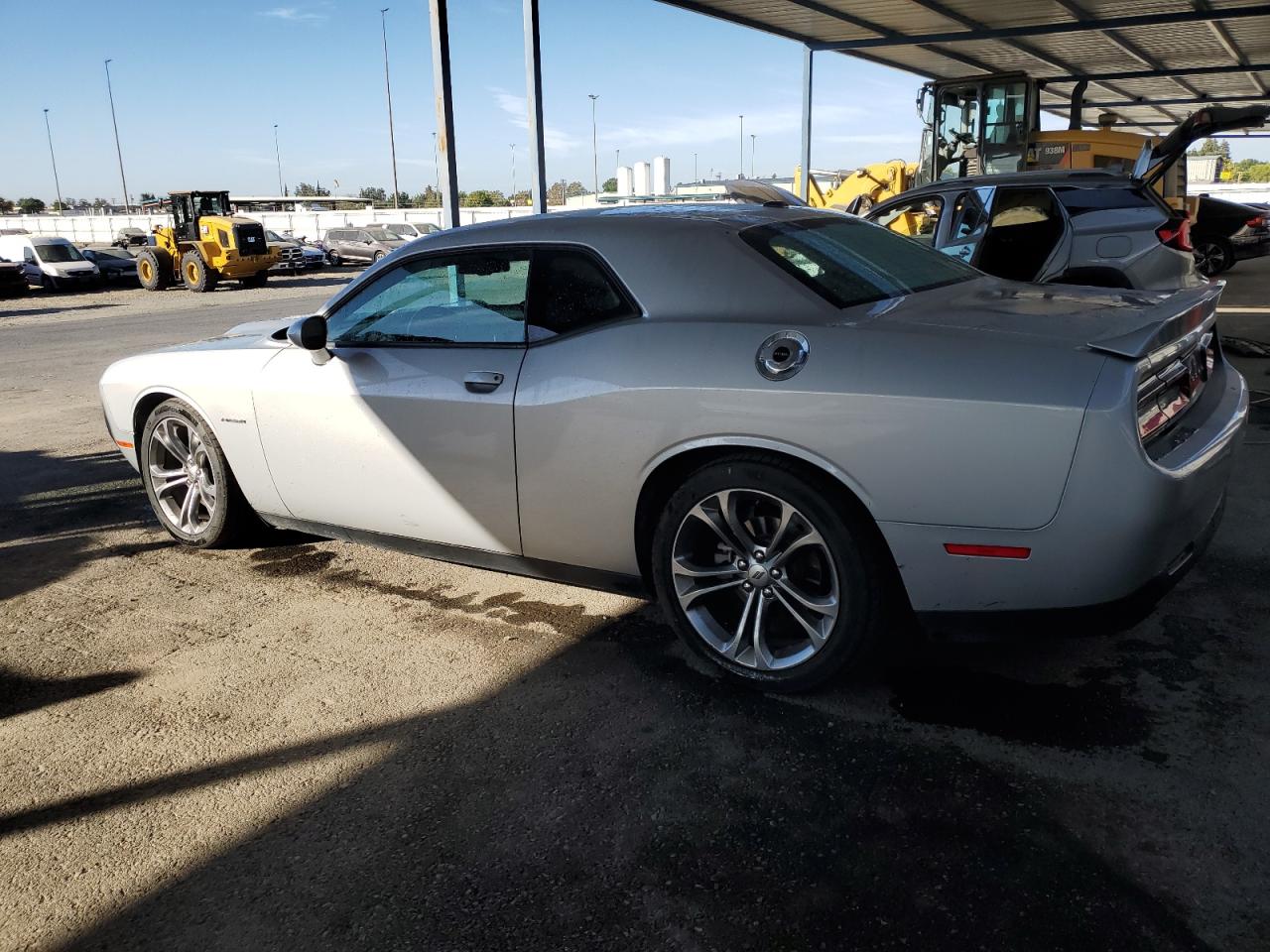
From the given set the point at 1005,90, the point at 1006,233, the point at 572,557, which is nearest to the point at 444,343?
the point at 572,557

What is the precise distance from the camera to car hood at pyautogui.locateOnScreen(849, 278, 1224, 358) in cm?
278

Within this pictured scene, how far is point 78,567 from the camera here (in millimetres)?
4668

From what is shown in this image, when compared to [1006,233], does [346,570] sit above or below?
below

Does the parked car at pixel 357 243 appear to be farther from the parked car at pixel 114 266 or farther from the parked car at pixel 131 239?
the parked car at pixel 131 239

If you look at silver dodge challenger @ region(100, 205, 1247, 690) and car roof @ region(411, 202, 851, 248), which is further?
car roof @ region(411, 202, 851, 248)

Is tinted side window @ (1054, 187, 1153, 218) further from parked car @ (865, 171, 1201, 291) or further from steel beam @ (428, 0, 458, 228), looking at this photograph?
steel beam @ (428, 0, 458, 228)

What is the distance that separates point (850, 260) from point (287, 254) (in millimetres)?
31840

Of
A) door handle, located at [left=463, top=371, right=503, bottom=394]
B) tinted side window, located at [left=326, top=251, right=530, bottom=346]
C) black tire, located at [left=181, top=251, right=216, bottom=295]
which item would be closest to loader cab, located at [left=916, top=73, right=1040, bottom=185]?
tinted side window, located at [left=326, top=251, right=530, bottom=346]

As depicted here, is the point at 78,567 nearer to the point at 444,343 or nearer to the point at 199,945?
the point at 444,343

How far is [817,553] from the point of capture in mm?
3080

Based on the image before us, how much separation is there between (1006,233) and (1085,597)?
258 inches

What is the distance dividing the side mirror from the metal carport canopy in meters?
11.9

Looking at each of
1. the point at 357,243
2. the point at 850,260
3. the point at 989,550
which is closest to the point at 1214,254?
the point at 850,260

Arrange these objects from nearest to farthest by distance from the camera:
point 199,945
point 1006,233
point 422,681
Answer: point 199,945, point 422,681, point 1006,233
